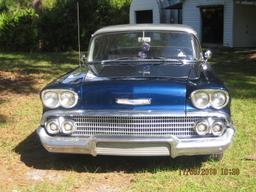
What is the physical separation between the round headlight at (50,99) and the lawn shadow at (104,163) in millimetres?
807

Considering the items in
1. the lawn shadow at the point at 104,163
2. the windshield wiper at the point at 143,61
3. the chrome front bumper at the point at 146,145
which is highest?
the windshield wiper at the point at 143,61

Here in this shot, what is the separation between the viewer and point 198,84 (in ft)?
17.2

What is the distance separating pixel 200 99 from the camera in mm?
5176

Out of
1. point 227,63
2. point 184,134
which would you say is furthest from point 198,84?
point 227,63

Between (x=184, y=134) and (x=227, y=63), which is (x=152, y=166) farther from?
(x=227, y=63)

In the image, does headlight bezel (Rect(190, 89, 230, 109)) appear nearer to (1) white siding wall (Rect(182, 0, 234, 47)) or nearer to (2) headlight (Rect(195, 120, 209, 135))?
(2) headlight (Rect(195, 120, 209, 135))

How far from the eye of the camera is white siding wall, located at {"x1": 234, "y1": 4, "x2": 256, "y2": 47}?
84.1 feet

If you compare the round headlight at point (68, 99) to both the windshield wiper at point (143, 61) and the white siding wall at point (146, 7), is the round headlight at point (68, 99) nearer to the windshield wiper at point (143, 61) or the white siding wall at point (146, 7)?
the windshield wiper at point (143, 61)

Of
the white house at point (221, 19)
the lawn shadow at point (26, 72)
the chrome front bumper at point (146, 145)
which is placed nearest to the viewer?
the chrome front bumper at point (146, 145)

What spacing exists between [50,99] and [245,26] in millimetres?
22035

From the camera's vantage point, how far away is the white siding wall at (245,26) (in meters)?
25.6

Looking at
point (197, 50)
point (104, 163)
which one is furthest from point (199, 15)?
point (104, 163)

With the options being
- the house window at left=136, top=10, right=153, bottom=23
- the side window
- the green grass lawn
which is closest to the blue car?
the green grass lawn

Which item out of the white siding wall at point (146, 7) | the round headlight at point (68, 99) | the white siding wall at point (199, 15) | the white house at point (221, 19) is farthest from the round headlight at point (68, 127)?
the white siding wall at point (146, 7)
